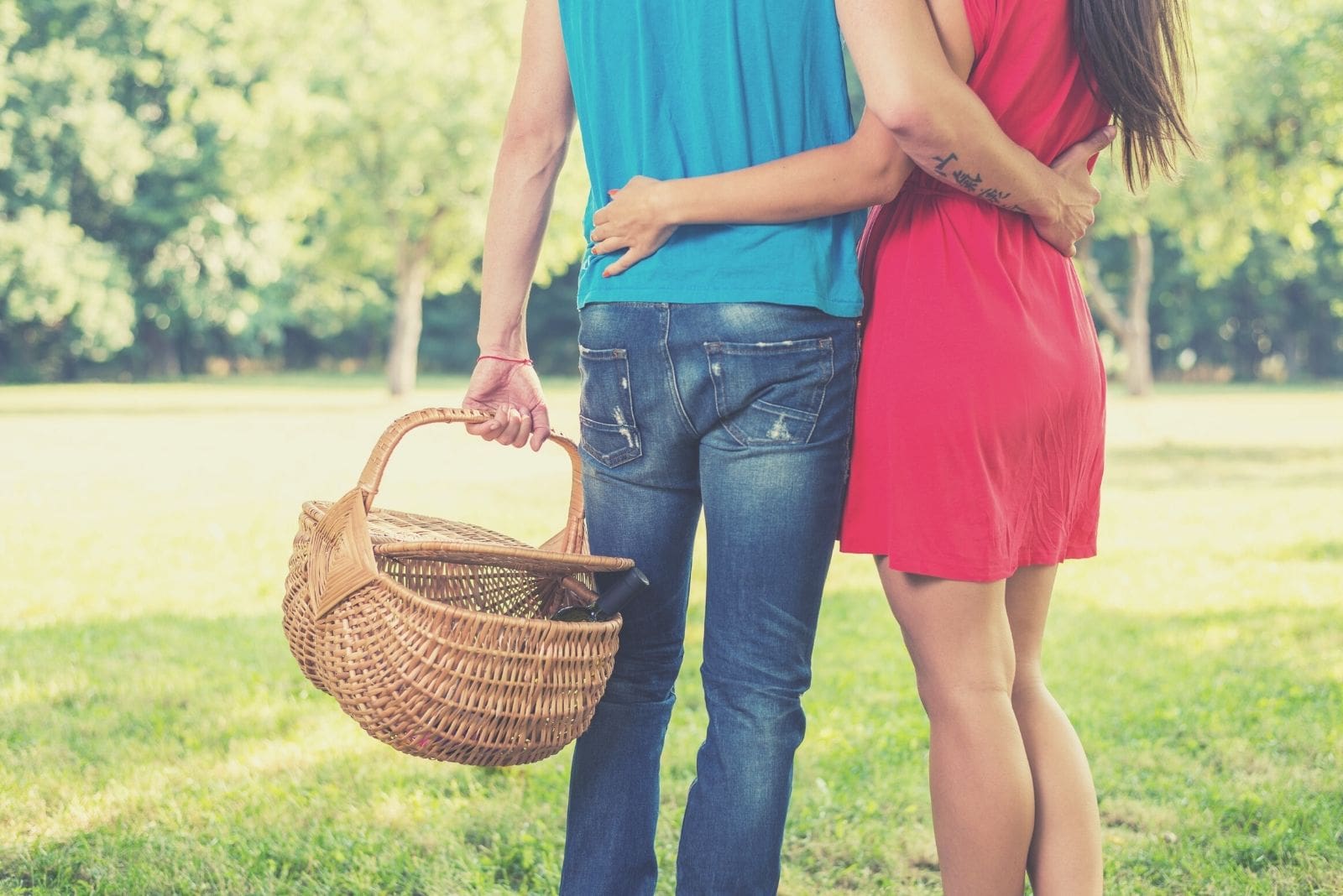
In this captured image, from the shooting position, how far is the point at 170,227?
1439 inches

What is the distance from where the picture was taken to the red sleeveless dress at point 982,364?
6.17 feet

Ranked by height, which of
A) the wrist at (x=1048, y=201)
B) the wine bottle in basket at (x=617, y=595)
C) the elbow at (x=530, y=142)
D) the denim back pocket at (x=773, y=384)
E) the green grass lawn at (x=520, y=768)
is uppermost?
the elbow at (x=530, y=142)

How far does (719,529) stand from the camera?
198cm

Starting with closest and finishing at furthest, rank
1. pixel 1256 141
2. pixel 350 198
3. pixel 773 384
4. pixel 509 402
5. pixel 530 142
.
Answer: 1. pixel 773 384
2. pixel 530 142
3. pixel 509 402
4. pixel 1256 141
5. pixel 350 198

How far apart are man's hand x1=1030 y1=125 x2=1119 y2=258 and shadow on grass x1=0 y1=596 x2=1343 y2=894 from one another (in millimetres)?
1650

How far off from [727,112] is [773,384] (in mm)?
405

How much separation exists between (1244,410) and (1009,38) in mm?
26338

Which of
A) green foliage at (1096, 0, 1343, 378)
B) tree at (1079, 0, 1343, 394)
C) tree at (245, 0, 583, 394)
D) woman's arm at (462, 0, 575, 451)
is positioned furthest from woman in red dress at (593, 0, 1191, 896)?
tree at (245, 0, 583, 394)

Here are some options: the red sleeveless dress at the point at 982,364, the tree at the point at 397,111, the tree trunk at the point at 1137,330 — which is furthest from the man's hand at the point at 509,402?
the tree trunk at the point at 1137,330

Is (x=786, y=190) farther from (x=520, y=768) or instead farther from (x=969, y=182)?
(x=520, y=768)

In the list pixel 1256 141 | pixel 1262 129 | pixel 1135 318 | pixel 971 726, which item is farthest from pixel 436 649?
→ pixel 1135 318

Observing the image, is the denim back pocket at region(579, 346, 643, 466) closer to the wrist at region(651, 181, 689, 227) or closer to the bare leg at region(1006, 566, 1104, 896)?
the wrist at region(651, 181, 689, 227)

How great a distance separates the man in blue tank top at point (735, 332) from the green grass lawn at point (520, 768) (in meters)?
1.14

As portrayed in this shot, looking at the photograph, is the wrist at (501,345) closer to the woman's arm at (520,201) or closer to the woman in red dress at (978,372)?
the woman's arm at (520,201)
